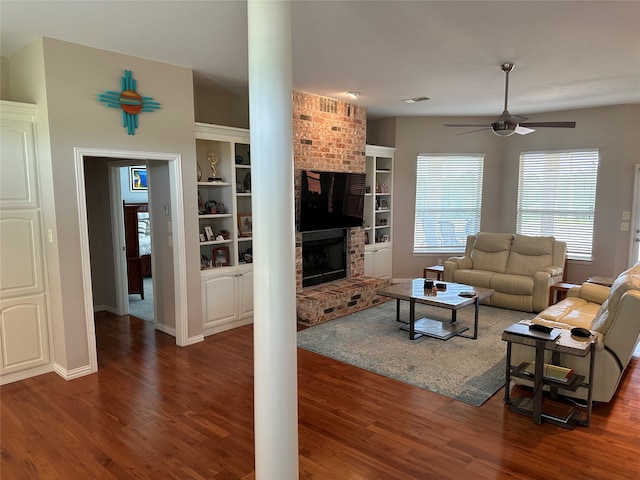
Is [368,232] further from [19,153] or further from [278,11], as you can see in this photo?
[278,11]

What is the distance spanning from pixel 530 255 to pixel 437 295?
2.32 metres

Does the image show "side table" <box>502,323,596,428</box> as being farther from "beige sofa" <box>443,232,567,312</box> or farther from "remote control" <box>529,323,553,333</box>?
"beige sofa" <box>443,232,567,312</box>

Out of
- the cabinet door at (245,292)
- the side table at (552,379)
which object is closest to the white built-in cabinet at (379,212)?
the cabinet door at (245,292)

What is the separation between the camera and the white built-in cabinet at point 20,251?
3617 millimetres

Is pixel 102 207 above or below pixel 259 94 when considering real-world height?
below

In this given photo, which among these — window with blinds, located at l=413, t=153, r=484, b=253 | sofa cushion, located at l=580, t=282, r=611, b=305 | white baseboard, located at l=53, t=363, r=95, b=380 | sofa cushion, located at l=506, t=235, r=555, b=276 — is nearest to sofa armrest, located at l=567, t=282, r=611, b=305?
sofa cushion, located at l=580, t=282, r=611, b=305

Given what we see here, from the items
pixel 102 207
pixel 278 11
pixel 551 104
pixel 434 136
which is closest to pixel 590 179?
pixel 551 104

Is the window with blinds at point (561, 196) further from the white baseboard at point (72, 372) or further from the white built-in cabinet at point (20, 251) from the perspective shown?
the white built-in cabinet at point (20, 251)

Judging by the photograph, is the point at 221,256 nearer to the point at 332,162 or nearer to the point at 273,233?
the point at 332,162

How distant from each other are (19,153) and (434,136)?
6040 millimetres

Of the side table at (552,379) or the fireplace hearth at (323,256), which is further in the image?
the fireplace hearth at (323,256)

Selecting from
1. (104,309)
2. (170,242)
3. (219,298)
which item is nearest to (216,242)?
(170,242)

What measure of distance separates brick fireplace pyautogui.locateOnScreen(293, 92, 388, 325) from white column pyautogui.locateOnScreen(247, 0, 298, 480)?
322 cm

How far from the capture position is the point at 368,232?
23.6 feet
